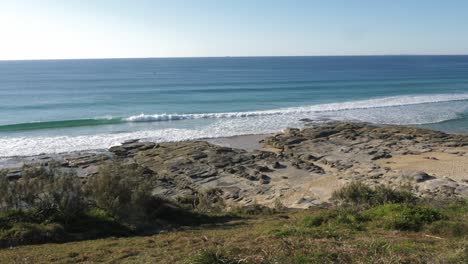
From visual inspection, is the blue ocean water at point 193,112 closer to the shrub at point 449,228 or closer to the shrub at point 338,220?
the shrub at point 338,220

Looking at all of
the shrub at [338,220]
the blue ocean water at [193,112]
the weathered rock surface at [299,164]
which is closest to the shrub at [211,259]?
the shrub at [338,220]

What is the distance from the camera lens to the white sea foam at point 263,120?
31156 mm

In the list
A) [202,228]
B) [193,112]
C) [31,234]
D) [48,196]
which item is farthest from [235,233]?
[193,112]

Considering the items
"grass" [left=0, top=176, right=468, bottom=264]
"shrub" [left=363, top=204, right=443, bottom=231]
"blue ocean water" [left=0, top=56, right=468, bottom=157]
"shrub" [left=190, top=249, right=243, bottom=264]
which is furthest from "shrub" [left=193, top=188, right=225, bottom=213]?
"blue ocean water" [left=0, top=56, right=468, bottom=157]

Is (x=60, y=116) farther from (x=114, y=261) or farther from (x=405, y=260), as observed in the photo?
(x=405, y=260)

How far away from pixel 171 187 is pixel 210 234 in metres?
9.93

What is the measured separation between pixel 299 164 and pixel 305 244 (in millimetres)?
16306

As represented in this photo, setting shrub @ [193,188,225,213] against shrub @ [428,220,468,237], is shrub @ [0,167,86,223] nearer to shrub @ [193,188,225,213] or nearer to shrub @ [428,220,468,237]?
shrub @ [193,188,225,213]

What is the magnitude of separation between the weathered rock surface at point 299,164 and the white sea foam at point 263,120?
142 inches

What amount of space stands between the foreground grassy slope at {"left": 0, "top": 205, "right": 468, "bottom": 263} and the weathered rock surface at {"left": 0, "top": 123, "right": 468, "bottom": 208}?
7.11 m

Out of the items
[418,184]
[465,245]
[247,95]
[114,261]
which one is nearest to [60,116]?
[247,95]

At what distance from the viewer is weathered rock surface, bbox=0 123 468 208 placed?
19766 millimetres

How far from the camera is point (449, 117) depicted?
42344mm

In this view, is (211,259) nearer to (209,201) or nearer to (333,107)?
(209,201)
